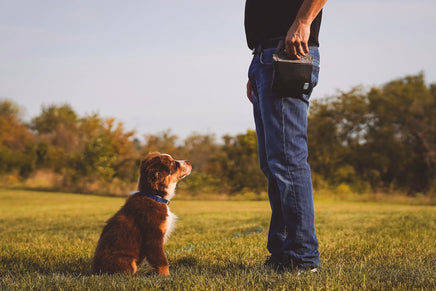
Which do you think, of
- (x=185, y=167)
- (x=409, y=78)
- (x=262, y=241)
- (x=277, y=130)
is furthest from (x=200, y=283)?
(x=409, y=78)

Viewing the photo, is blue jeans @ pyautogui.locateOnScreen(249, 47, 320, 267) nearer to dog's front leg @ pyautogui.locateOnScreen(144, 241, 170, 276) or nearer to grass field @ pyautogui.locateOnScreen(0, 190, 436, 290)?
grass field @ pyautogui.locateOnScreen(0, 190, 436, 290)

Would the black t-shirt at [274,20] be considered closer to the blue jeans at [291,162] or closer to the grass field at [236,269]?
the blue jeans at [291,162]

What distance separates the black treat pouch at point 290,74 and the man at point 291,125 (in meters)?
0.04

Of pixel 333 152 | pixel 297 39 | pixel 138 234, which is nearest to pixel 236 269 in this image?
pixel 138 234

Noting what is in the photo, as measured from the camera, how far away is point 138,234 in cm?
314

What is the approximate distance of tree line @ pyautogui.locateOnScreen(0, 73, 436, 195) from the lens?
2773cm

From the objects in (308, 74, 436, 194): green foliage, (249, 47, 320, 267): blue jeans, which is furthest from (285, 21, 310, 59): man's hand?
(308, 74, 436, 194): green foliage

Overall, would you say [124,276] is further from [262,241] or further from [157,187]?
[262,241]

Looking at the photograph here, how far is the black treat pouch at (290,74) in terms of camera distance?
2785mm

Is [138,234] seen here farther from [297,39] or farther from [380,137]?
[380,137]

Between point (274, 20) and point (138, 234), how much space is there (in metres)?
1.90

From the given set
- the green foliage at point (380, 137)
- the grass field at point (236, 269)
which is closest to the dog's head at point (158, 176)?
the grass field at point (236, 269)

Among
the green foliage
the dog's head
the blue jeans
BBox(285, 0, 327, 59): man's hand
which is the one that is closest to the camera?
BBox(285, 0, 327, 59): man's hand

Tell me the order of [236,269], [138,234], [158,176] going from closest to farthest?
[138,234]
[236,269]
[158,176]
